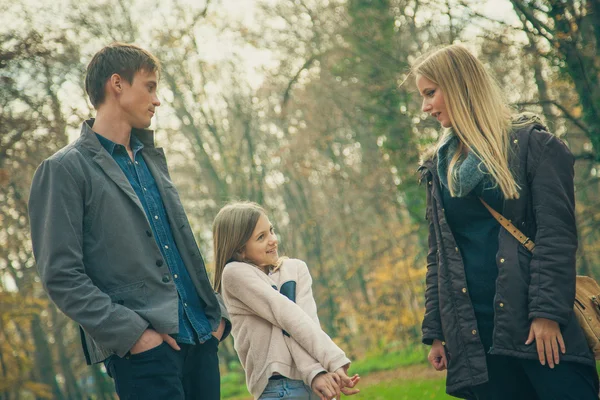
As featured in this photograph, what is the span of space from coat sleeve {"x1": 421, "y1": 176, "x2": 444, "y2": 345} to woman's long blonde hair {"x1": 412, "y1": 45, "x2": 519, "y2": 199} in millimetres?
277

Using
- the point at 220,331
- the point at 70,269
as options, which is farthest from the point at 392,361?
the point at 70,269

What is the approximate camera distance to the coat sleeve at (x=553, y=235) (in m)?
3.04

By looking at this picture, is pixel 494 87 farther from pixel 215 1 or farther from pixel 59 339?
pixel 59 339

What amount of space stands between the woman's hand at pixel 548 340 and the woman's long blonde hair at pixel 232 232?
1.48 metres

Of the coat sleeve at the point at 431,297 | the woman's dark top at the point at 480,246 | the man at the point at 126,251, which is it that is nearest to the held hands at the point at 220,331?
the man at the point at 126,251

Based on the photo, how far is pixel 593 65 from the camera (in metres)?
8.86

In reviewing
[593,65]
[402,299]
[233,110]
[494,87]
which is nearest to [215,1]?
[233,110]

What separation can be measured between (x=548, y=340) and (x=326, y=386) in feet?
3.41

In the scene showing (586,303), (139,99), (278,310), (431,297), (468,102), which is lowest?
(586,303)

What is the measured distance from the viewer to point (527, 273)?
10.4 feet

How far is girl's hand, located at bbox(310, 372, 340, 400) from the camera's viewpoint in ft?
11.2

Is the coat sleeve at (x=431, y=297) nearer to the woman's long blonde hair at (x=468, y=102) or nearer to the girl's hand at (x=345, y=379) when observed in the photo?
the woman's long blonde hair at (x=468, y=102)

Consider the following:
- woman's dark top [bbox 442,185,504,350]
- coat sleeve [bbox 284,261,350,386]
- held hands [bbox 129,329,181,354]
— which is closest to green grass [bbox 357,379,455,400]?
coat sleeve [bbox 284,261,350,386]

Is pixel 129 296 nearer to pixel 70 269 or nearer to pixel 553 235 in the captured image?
pixel 70 269
